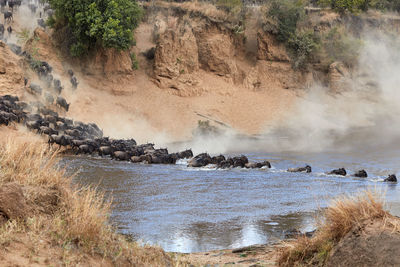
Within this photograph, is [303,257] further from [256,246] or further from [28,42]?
[28,42]

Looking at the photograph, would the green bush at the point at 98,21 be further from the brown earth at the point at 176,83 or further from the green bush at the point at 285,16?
the green bush at the point at 285,16

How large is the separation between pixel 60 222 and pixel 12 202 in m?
0.61

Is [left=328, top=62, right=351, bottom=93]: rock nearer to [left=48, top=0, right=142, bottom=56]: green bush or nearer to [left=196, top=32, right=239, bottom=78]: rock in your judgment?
[left=196, top=32, right=239, bottom=78]: rock

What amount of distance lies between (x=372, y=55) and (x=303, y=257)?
117ft

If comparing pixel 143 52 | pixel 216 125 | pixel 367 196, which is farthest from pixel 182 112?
pixel 367 196

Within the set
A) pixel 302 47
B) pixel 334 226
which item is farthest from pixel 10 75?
pixel 334 226

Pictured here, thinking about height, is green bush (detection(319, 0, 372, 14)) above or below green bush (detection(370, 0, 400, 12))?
below

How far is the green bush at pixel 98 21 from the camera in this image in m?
30.5

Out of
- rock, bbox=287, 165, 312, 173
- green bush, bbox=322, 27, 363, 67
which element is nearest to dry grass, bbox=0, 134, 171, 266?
rock, bbox=287, 165, 312, 173

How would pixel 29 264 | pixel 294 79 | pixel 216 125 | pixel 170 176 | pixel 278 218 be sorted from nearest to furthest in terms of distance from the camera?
pixel 29 264 → pixel 278 218 → pixel 170 176 → pixel 216 125 → pixel 294 79

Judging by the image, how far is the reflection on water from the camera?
10000mm

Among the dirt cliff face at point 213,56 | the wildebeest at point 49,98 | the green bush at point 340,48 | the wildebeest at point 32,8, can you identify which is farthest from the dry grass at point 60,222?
the wildebeest at point 32,8

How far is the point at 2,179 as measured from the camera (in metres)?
6.84

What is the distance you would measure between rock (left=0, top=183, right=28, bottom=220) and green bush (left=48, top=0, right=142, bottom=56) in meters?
24.6
